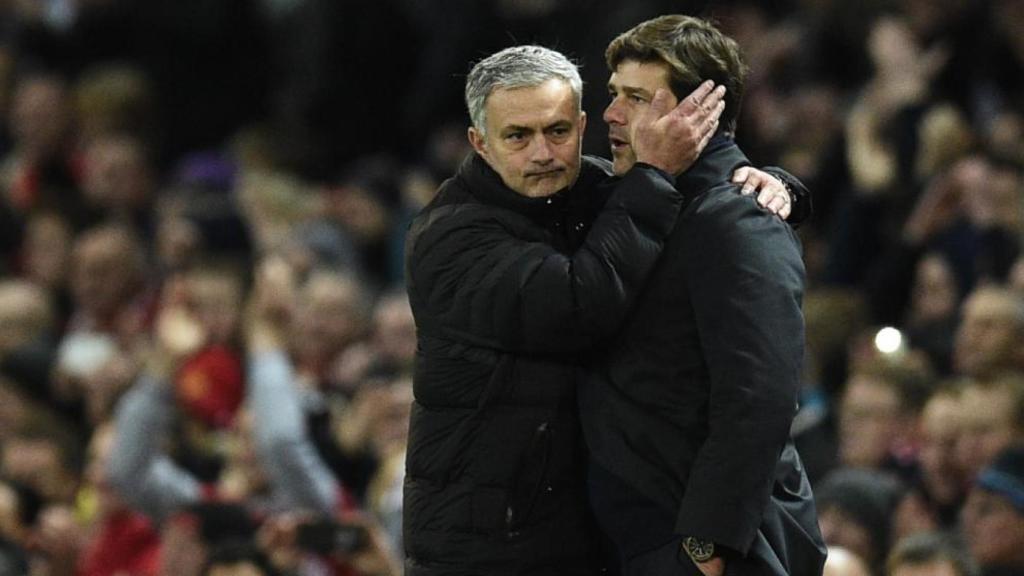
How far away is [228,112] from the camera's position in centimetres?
1279

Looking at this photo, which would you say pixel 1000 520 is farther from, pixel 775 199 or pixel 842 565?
pixel 775 199

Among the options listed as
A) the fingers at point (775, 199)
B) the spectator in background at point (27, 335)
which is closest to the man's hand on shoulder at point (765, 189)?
the fingers at point (775, 199)

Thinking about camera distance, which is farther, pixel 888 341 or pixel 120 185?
pixel 120 185

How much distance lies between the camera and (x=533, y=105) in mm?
5133

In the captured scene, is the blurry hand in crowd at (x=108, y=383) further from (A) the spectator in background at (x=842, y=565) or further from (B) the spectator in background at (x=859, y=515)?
(A) the spectator in background at (x=842, y=565)

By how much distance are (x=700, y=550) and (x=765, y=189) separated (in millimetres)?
800

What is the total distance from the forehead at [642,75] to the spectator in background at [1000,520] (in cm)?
252

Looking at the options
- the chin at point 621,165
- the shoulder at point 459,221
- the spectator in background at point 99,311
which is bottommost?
the spectator in background at point 99,311

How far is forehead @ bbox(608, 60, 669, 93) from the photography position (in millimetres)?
5016

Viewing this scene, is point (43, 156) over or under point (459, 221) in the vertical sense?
under

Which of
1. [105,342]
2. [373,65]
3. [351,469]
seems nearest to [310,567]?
[351,469]

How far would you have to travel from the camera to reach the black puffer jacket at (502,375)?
5.00 meters

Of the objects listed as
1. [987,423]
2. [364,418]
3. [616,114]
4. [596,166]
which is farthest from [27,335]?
[616,114]

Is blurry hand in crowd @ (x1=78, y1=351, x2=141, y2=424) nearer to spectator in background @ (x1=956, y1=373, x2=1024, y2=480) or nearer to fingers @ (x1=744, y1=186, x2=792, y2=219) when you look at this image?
spectator in background @ (x1=956, y1=373, x2=1024, y2=480)
